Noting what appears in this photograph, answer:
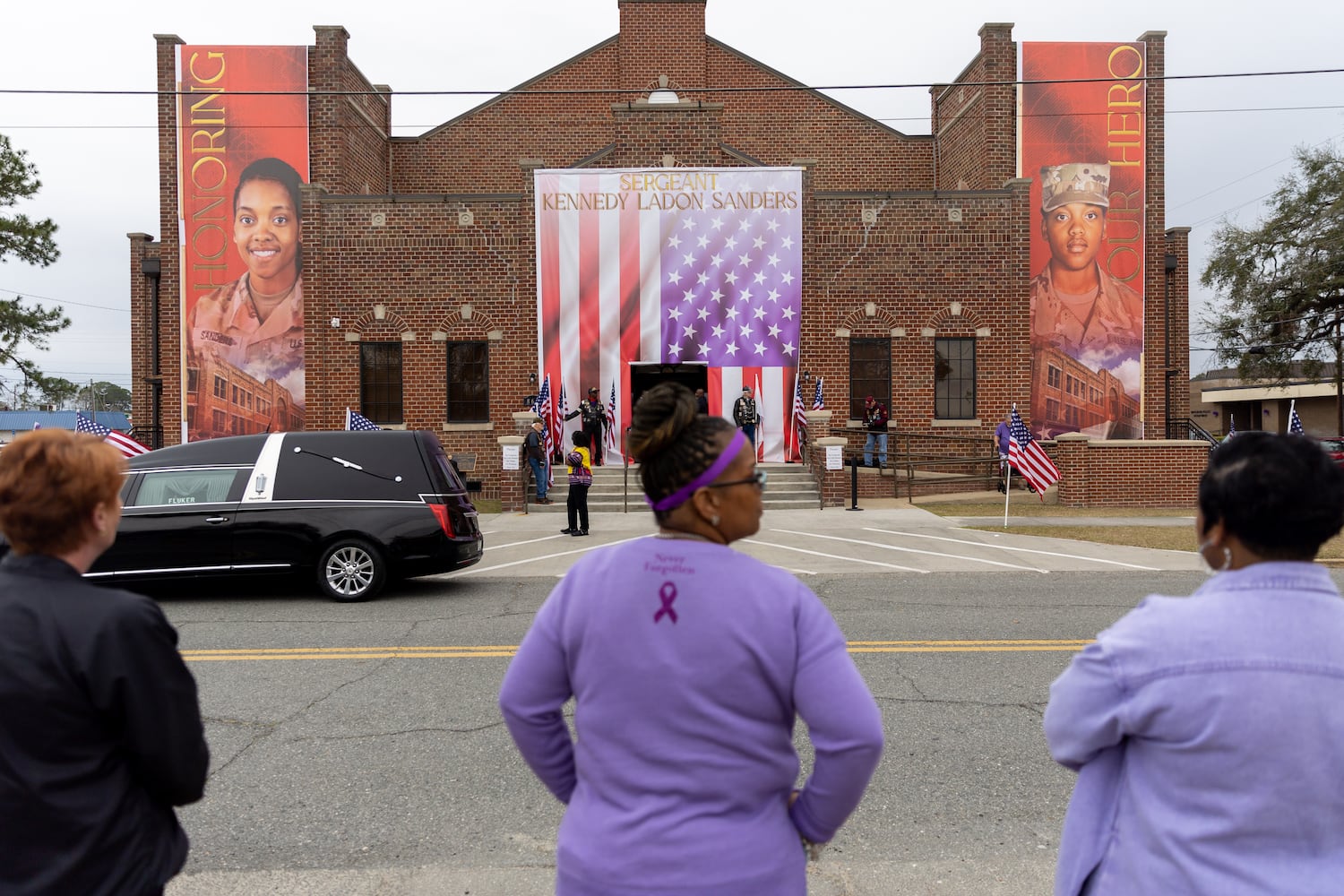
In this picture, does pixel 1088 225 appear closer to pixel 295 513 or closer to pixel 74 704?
pixel 295 513

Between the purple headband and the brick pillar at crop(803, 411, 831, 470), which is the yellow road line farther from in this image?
the brick pillar at crop(803, 411, 831, 470)

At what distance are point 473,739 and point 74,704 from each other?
3.65 meters

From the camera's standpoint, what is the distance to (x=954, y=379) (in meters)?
24.5

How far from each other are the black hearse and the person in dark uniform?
11.4 metres

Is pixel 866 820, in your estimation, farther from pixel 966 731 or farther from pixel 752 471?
pixel 752 471

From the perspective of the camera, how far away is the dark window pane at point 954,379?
2439 centimetres

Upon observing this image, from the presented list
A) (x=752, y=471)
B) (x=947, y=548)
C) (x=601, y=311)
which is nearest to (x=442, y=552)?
(x=947, y=548)

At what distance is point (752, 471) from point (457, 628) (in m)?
6.96

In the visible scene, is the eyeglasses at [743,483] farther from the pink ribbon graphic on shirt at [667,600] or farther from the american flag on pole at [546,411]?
the american flag on pole at [546,411]

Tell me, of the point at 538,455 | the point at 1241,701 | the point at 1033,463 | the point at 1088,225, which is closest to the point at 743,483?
the point at 1241,701

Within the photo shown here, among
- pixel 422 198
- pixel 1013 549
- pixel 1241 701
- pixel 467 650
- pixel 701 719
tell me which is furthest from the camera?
pixel 422 198

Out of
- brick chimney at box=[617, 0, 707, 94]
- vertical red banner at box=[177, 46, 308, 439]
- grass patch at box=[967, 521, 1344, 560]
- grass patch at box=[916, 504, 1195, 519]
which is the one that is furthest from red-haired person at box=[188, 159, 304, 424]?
grass patch at box=[967, 521, 1344, 560]

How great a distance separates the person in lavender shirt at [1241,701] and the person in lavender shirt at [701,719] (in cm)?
51

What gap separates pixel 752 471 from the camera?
6.93 feet
